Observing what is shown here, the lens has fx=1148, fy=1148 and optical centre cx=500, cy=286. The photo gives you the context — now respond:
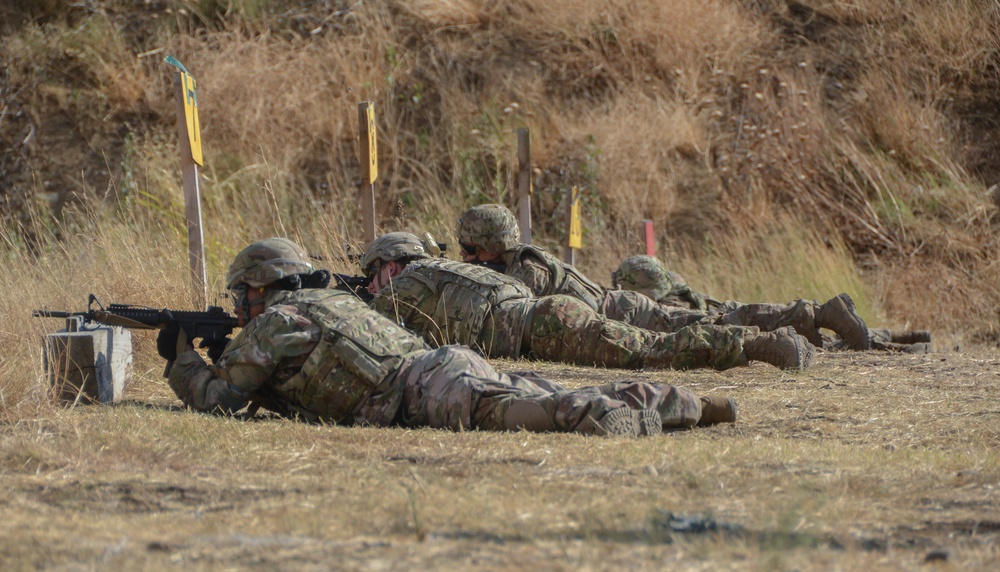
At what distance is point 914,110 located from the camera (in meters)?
14.2

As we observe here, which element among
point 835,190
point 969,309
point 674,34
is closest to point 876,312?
point 969,309

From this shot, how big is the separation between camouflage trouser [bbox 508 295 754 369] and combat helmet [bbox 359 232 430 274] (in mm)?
687

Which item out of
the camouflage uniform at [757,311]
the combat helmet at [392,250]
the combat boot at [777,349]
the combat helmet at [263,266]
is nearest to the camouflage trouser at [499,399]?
the combat helmet at [263,266]

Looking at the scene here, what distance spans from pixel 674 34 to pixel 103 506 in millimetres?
12679

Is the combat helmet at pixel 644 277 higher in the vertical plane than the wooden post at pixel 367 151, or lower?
lower

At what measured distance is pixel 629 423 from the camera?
15.8 feet

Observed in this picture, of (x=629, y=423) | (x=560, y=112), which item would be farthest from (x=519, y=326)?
(x=560, y=112)

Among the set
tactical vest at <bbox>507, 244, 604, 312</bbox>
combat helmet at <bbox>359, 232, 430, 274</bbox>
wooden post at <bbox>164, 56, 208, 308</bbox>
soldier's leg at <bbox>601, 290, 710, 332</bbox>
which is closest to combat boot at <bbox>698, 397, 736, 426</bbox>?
combat helmet at <bbox>359, 232, 430, 274</bbox>

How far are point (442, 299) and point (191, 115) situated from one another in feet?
7.29

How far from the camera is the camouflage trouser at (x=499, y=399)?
4918 mm

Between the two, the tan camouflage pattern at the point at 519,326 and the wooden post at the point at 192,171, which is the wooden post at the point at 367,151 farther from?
the tan camouflage pattern at the point at 519,326

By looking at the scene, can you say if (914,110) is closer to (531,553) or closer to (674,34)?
(674,34)

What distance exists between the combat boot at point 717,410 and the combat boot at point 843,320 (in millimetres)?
3608

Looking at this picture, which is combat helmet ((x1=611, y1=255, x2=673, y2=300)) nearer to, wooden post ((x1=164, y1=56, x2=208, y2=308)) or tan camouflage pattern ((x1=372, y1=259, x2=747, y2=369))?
tan camouflage pattern ((x1=372, y1=259, x2=747, y2=369))
